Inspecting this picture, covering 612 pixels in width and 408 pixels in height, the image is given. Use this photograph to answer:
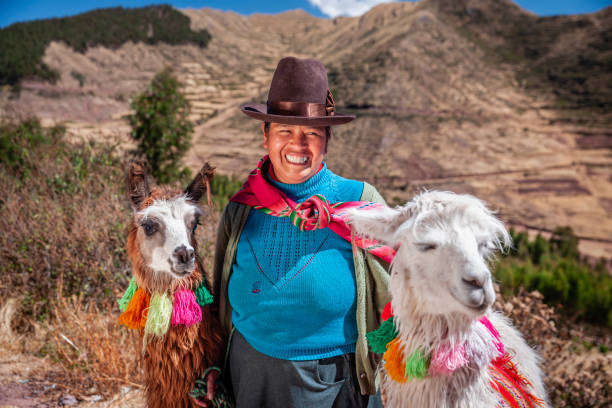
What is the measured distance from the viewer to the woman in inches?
66.1

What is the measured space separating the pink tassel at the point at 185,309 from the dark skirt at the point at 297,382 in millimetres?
302

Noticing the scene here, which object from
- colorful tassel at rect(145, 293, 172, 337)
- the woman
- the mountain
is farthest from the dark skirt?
the mountain

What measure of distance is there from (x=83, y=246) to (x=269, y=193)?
430cm

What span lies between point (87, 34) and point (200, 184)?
43.3m

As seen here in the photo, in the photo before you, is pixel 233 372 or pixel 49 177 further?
pixel 49 177

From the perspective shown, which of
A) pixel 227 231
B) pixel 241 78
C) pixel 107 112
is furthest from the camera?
pixel 241 78

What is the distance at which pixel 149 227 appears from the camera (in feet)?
6.54

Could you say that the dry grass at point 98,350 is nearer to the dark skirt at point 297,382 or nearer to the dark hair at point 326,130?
the dark skirt at point 297,382

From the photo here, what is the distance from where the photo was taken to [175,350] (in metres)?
1.97

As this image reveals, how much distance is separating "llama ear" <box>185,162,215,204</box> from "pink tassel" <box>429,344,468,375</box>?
4.56ft

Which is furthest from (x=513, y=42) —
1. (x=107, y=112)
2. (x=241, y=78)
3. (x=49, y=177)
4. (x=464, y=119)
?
(x=49, y=177)

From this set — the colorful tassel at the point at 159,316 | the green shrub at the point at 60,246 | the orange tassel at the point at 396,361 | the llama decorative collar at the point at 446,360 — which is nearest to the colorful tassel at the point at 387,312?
the llama decorative collar at the point at 446,360

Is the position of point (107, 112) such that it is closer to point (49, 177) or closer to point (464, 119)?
point (49, 177)

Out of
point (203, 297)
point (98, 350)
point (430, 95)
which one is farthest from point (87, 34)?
point (203, 297)
